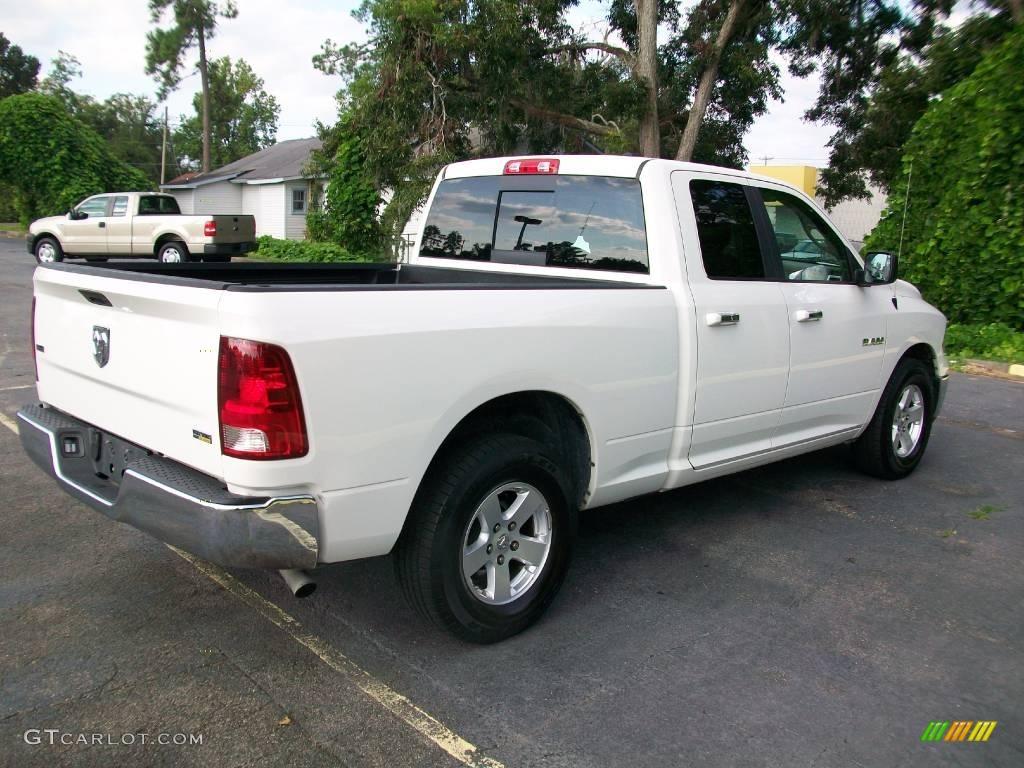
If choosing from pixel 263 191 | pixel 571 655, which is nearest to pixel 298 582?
pixel 571 655

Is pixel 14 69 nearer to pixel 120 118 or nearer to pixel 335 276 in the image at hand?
pixel 120 118

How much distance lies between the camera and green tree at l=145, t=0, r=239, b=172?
44.3m

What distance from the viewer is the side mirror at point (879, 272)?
5.15 metres

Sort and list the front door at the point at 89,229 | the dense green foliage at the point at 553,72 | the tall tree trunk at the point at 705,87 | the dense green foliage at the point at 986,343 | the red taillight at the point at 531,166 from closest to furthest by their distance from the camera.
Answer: the red taillight at the point at 531,166 < the dense green foliage at the point at 986,343 < the dense green foliage at the point at 553,72 < the tall tree trunk at the point at 705,87 < the front door at the point at 89,229

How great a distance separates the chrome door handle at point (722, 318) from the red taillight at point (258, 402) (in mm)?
2191

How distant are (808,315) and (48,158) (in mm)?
29920

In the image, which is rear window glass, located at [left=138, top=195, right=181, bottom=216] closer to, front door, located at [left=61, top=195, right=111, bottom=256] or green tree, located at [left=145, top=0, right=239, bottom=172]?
front door, located at [left=61, top=195, right=111, bottom=256]

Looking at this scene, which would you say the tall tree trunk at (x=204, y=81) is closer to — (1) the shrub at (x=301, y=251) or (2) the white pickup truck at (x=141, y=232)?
(1) the shrub at (x=301, y=251)

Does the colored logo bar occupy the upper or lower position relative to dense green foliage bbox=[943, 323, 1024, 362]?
lower

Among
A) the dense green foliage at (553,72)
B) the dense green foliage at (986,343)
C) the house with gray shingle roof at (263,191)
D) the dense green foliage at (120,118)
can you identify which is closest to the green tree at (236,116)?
the dense green foliage at (120,118)

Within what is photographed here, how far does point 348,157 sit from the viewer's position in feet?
69.4

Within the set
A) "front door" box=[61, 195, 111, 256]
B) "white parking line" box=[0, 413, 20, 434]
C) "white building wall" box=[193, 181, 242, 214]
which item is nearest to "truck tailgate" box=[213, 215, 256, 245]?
"front door" box=[61, 195, 111, 256]

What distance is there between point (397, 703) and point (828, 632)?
1866 mm

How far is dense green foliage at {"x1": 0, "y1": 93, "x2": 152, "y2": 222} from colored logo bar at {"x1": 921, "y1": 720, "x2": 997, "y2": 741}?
1211 inches
